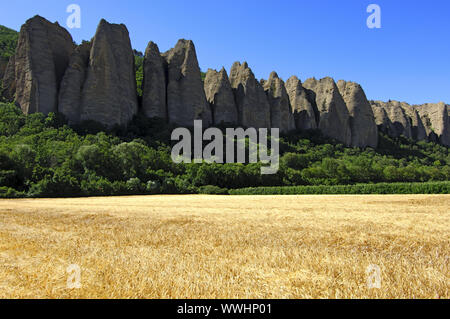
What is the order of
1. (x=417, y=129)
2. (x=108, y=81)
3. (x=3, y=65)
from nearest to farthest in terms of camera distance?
(x=108, y=81) → (x=3, y=65) → (x=417, y=129)

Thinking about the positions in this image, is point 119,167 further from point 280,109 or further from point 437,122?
point 437,122

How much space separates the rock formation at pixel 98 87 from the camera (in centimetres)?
5897

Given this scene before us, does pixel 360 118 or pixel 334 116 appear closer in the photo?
pixel 334 116

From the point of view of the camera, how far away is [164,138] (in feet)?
205

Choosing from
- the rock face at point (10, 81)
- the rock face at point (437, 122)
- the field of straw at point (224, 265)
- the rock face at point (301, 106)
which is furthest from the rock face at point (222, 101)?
the rock face at point (437, 122)

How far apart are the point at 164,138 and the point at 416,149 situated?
8961 centimetres

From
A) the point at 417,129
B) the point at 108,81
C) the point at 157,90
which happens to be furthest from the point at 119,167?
the point at 417,129

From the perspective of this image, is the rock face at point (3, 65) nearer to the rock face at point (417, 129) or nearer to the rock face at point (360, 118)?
the rock face at point (360, 118)

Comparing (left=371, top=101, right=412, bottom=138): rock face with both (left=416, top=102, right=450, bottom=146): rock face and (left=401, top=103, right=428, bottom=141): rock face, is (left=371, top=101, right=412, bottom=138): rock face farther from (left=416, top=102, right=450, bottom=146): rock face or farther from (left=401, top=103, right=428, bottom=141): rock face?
(left=416, top=102, right=450, bottom=146): rock face

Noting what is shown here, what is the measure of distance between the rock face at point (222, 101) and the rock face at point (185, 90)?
A: 3.77m

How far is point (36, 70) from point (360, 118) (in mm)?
89812

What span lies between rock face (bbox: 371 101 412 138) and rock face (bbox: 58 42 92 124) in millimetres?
104809

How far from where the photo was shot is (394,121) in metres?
128

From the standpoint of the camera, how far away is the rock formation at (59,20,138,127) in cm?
5897
